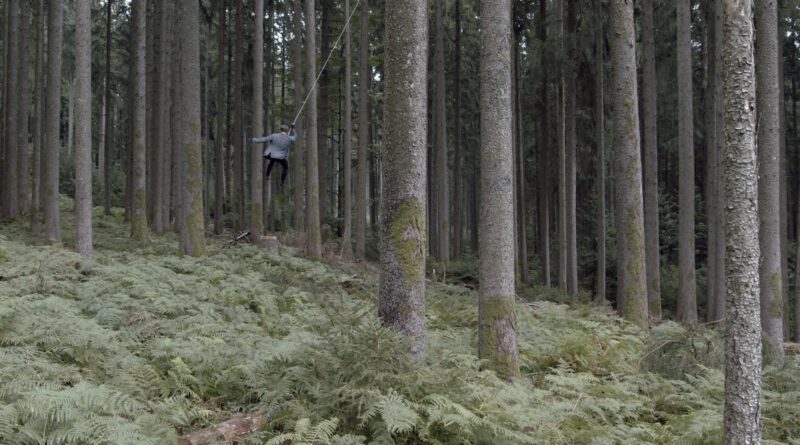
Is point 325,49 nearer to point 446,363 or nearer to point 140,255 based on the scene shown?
point 140,255

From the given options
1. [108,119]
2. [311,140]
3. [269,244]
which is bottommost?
[269,244]

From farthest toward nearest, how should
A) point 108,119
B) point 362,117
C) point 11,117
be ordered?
point 108,119 → point 362,117 → point 11,117

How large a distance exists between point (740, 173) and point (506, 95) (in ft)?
9.56

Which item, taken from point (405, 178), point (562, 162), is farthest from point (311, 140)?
point (405, 178)

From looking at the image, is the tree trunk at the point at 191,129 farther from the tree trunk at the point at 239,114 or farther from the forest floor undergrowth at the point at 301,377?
the tree trunk at the point at 239,114

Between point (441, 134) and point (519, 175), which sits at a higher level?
point (441, 134)

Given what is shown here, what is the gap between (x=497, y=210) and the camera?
21.3 ft

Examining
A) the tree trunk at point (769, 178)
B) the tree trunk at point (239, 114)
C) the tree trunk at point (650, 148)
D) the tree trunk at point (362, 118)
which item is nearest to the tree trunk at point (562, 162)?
the tree trunk at point (650, 148)

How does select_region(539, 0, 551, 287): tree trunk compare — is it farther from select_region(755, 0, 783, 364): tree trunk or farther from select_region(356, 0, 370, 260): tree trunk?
select_region(755, 0, 783, 364): tree trunk

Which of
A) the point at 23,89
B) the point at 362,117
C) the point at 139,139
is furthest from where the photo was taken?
the point at 362,117

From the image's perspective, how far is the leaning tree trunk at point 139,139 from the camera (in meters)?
Result: 13.7

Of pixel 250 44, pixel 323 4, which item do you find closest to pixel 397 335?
pixel 323 4

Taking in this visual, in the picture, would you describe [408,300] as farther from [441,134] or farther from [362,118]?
[441,134]

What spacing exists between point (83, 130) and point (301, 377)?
8275 mm
